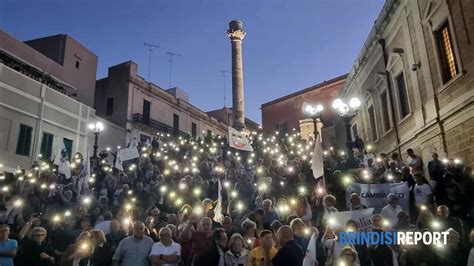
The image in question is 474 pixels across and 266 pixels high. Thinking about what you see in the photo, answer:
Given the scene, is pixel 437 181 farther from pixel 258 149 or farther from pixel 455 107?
pixel 258 149

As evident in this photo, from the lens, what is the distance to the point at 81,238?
662cm

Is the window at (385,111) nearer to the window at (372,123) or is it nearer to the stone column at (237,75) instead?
the window at (372,123)

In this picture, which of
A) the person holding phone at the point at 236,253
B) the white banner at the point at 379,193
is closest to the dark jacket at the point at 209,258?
the person holding phone at the point at 236,253

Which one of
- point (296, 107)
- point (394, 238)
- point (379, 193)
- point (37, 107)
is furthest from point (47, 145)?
point (296, 107)

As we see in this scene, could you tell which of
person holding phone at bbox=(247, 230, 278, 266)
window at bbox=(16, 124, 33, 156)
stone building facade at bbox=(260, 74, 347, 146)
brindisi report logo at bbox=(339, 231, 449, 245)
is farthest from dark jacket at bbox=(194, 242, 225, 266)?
stone building facade at bbox=(260, 74, 347, 146)

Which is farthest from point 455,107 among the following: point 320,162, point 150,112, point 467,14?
point 150,112

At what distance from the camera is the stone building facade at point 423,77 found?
10391 mm

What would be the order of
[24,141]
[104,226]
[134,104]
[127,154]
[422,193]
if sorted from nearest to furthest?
[104,226] → [422,193] → [127,154] → [24,141] → [134,104]

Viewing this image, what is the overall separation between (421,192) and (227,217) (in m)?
4.78

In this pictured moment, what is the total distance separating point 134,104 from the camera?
3039cm

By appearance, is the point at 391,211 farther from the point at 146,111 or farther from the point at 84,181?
the point at 146,111

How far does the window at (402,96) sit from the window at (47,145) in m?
19.5

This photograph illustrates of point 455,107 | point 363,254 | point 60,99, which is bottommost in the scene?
point 363,254

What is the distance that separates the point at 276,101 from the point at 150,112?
16131 mm
